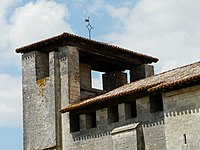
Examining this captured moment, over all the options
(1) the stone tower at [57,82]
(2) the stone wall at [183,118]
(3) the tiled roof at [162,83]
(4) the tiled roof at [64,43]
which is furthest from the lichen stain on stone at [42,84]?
(2) the stone wall at [183,118]

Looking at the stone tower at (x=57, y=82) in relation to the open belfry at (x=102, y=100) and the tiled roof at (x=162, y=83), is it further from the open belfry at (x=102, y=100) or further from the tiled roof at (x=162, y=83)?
the tiled roof at (x=162, y=83)

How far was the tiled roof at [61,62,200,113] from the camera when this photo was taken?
1940cm

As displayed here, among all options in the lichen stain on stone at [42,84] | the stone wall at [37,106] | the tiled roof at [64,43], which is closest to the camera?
the stone wall at [37,106]

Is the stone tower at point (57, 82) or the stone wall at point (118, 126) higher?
the stone tower at point (57, 82)

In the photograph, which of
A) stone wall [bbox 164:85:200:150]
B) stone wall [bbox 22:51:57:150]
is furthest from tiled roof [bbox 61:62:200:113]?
stone wall [bbox 22:51:57:150]

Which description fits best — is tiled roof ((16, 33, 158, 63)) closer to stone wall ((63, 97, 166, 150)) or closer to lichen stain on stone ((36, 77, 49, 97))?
lichen stain on stone ((36, 77, 49, 97))

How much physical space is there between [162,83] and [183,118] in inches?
65.9

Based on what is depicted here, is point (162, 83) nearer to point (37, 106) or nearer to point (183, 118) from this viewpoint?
point (183, 118)

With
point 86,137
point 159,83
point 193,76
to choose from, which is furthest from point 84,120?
point 193,76

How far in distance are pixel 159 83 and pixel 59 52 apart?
20.3 feet

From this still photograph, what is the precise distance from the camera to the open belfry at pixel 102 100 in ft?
64.6

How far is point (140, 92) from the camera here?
70.4 ft

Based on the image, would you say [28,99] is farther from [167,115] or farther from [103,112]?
[167,115]

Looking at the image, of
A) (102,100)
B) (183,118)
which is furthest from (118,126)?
(183,118)
